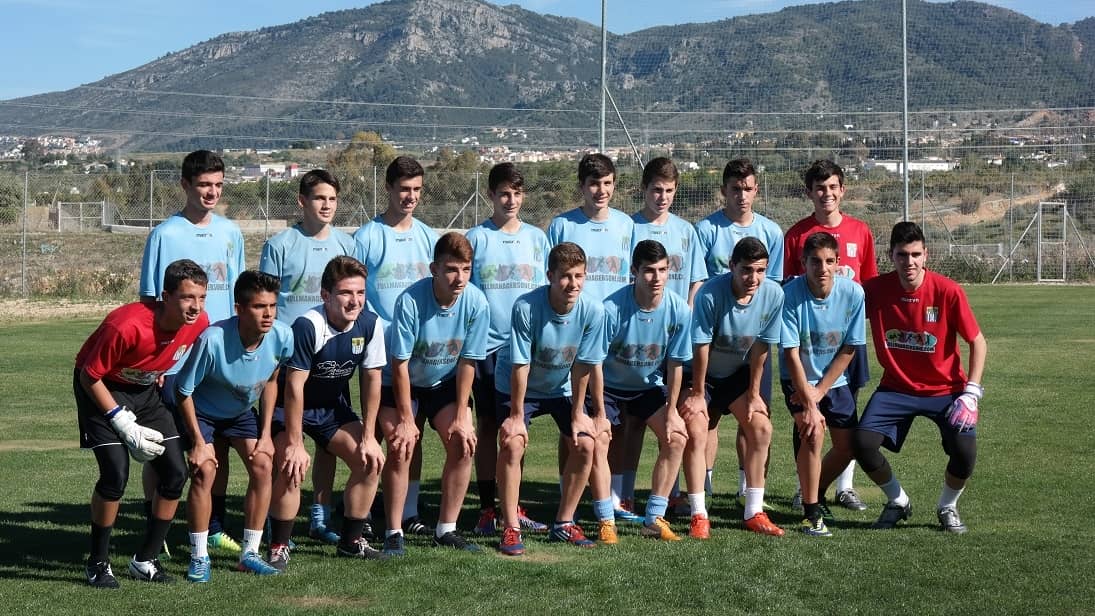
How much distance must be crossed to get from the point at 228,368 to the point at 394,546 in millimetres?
1353

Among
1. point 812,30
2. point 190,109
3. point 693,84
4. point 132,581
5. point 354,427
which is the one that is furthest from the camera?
point 190,109

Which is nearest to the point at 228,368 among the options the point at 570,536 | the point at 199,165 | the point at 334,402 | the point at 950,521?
the point at 334,402

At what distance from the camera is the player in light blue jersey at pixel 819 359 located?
7.37m

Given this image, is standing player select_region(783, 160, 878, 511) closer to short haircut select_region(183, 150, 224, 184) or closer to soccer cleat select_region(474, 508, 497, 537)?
soccer cleat select_region(474, 508, 497, 537)

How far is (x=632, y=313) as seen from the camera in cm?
711

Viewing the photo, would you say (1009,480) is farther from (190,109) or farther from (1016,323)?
(190,109)

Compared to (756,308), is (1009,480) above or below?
below

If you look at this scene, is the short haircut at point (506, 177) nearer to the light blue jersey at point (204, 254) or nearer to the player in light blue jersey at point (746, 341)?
the player in light blue jersey at point (746, 341)

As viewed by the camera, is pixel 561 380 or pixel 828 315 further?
pixel 828 315

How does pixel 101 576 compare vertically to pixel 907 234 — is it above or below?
below

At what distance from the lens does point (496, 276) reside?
7.59 m

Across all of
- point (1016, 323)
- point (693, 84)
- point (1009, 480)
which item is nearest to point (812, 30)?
point (693, 84)

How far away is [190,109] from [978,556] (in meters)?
111

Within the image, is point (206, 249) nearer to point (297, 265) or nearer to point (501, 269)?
point (297, 265)
